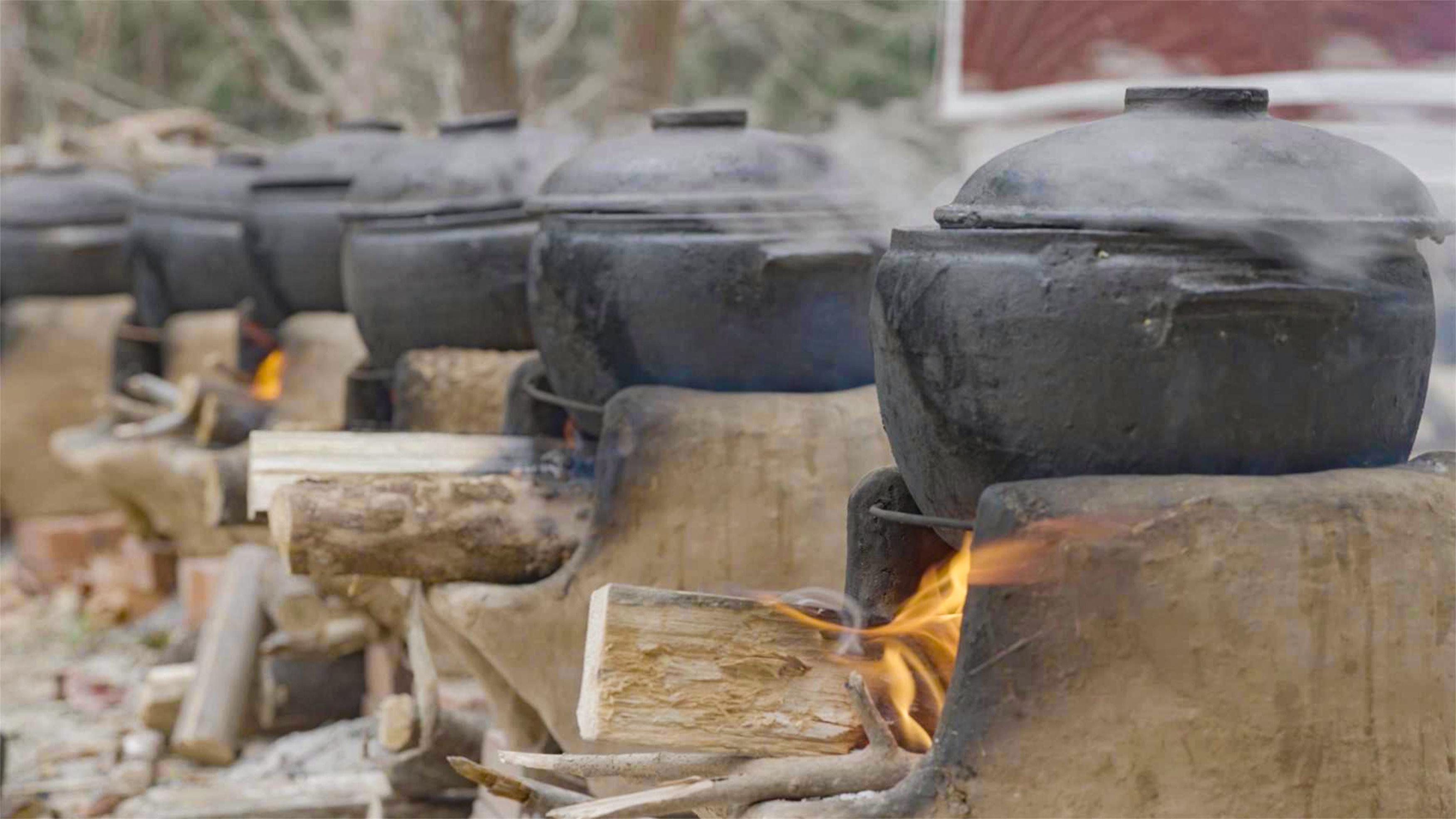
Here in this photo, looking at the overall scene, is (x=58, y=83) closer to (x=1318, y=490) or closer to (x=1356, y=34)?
(x=1356, y=34)

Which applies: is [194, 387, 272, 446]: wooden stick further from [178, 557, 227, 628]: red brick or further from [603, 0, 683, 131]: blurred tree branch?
[603, 0, 683, 131]: blurred tree branch

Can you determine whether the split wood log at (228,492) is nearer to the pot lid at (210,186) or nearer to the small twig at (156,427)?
the small twig at (156,427)

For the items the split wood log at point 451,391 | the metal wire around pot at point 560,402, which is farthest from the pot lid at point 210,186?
the metal wire around pot at point 560,402

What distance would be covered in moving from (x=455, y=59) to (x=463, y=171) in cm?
520

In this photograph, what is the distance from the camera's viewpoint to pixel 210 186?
288 inches

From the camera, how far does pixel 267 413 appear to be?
253 inches

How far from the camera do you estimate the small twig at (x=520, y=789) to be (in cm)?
242

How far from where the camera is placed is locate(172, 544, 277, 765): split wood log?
211 inches

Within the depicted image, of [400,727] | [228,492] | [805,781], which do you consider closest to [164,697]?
[228,492]

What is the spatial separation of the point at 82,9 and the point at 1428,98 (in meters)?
19.0

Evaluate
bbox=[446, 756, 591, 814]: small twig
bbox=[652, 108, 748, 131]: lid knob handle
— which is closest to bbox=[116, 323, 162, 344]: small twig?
bbox=[652, 108, 748, 131]: lid knob handle

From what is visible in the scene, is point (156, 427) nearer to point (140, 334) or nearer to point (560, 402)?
point (140, 334)

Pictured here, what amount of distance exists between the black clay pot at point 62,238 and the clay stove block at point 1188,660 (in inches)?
268

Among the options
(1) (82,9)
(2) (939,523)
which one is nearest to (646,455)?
(2) (939,523)
